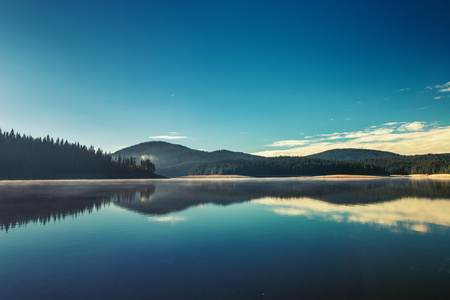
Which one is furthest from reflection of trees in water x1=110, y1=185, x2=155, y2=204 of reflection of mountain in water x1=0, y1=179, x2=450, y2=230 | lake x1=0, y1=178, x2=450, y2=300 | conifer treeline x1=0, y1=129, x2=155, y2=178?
conifer treeline x1=0, y1=129, x2=155, y2=178

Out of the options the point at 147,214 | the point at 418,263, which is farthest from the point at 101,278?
the point at 147,214

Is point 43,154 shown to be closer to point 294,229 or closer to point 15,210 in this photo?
point 15,210

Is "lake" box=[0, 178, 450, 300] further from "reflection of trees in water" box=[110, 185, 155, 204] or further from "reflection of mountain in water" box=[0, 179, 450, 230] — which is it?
"reflection of trees in water" box=[110, 185, 155, 204]

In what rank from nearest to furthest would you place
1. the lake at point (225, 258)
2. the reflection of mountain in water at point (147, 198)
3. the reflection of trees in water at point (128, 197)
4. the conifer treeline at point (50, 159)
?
the lake at point (225, 258)
the reflection of mountain in water at point (147, 198)
the reflection of trees in water at point (128, 197)
the conifer treeline at point (50, 159)

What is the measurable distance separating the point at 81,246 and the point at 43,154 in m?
137

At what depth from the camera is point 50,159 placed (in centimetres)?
12631

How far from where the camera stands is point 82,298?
7754mm

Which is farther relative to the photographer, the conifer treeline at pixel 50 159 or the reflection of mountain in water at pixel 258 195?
the conifer treeline at pixel 50 159

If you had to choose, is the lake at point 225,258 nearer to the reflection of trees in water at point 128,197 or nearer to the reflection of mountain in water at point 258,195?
the reflection of mountain in water at point 258,195

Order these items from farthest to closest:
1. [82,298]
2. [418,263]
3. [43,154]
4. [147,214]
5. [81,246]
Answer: [43,154]
[147,214]
[81,246]
[418,263]
[82,298]

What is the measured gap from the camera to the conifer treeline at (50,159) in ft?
373

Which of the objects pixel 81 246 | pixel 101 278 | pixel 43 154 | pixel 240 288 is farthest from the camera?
pixel 43 154

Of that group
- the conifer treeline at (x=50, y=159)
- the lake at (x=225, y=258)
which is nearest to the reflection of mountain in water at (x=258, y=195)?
the lake at (x=225, y=258)

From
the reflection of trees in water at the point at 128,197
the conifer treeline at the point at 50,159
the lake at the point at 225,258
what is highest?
the conifer treeline at the point at 50,159
